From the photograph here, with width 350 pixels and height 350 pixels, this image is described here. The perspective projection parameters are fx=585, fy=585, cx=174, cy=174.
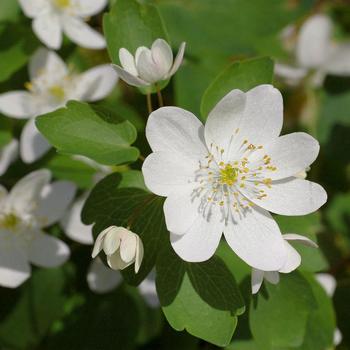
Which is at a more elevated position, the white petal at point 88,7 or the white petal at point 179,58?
the white petal at point 179,58

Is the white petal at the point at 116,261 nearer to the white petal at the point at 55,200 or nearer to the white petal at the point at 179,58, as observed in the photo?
the white petal at the point at 179,58

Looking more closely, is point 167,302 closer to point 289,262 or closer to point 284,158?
point 289,262

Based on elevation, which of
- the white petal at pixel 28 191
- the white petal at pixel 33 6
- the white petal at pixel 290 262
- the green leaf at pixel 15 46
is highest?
the white petal at pixel 33 6

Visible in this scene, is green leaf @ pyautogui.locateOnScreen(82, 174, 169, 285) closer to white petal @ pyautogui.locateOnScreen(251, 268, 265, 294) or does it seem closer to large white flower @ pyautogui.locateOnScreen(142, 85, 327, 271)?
large white flower @ pyautogui.locateOnScreen(142, 85, 327, 271)

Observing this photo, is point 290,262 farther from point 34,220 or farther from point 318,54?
point 318,54

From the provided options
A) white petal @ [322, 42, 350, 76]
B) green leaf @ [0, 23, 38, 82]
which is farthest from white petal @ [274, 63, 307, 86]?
green leaf @ [0, 23, 38, 82]

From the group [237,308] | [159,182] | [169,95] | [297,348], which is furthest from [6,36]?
[297,348]

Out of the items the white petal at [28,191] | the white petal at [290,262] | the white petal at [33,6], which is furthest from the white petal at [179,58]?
the white petal at [33,6]
